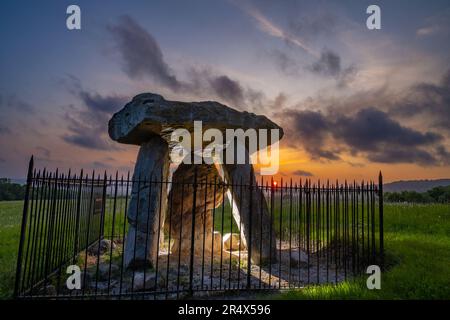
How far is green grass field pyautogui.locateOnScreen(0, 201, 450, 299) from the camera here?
6.00 metres

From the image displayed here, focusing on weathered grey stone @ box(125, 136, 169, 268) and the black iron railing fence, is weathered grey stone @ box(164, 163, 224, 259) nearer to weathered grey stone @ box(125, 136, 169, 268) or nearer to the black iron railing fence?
the black iron railing fence

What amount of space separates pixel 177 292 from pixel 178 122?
3.92m

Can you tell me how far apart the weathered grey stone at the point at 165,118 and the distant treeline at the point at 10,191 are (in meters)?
43.0

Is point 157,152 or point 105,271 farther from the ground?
point 157,152

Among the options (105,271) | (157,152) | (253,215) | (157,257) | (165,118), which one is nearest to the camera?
(157,257)

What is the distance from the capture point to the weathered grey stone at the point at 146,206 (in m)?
8.28

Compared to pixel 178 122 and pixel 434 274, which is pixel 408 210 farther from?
pixel 178 122

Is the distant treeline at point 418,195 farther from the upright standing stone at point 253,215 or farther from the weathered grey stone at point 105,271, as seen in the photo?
the weathered grey stone at point 105,271

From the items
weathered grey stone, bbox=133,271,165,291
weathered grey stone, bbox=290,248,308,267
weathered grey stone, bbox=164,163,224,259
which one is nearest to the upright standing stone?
weathered grey stone, bbox=290,248,308,267

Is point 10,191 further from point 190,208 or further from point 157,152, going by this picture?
point 157,152

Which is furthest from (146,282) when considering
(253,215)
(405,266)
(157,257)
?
(405,266)

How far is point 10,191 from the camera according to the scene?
4559cm

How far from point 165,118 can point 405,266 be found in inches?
265

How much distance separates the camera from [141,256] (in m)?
8.27
